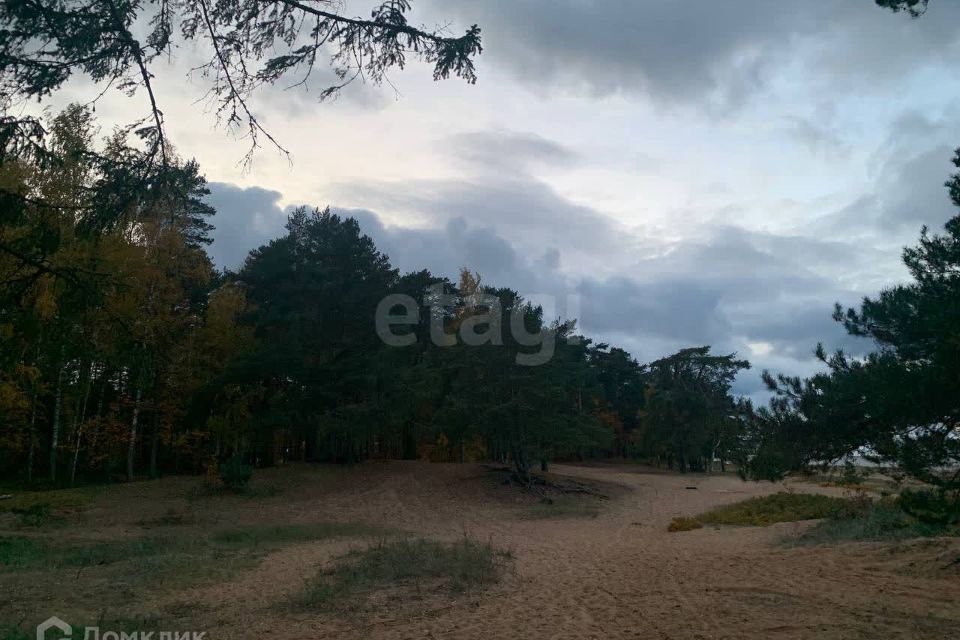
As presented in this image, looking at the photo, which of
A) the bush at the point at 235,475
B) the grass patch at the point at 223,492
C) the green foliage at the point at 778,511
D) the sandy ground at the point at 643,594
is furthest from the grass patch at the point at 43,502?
the green foliage at the point at 778,511

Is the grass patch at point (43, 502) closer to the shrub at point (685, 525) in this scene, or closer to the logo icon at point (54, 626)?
the logo icon at point (54, 626)

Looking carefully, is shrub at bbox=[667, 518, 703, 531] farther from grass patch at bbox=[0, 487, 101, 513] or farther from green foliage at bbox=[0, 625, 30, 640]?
grass patch at bbox=[0, 487, 101, 513]

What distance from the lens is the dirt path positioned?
23.4 ft

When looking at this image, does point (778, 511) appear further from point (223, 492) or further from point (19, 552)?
point (223, 492)

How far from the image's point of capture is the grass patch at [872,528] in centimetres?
1131

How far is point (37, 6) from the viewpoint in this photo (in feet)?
21.9

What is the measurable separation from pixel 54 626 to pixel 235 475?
665 inches

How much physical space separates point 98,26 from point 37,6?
0.57 meters

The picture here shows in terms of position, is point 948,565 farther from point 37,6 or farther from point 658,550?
point 37,6

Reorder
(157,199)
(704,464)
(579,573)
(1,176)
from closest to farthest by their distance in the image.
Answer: (157,199) < (579,573) < (1,176) < (704,464)

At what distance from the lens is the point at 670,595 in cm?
867

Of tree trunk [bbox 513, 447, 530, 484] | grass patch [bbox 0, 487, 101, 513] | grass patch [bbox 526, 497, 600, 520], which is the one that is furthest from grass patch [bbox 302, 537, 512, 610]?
tree trunk [bbox 513, 447, 530, 484]

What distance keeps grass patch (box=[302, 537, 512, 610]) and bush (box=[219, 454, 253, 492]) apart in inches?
511

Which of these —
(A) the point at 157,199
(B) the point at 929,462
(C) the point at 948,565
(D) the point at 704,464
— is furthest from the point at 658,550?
(D) the point at 704,464
